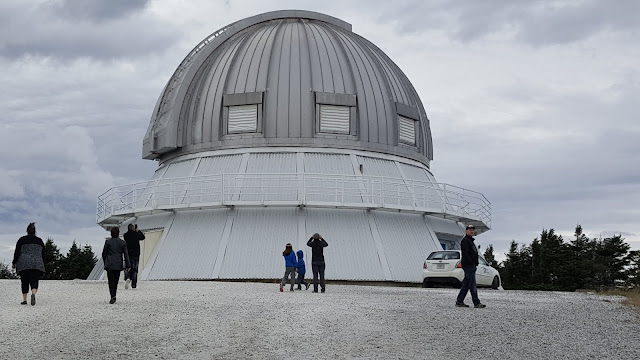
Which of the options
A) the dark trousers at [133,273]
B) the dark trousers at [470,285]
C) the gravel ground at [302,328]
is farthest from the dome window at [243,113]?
the dark trousers at [470,285]

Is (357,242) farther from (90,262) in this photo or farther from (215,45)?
(90,262)

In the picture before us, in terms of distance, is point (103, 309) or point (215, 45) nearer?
point (103, 309)

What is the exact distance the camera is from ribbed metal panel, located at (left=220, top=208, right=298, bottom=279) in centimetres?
2659

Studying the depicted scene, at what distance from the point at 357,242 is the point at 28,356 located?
684 inches

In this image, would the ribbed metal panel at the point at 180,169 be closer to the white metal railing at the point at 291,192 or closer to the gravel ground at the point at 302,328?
the white metal railing at the point at 291,192

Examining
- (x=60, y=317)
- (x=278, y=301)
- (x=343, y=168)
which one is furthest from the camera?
(x=343, y=168)

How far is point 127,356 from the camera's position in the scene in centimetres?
1143

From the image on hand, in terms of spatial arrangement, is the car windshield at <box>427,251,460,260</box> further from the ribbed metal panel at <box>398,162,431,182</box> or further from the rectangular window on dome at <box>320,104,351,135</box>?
the rectangular window on dome at <box>320,104,351,135</box>

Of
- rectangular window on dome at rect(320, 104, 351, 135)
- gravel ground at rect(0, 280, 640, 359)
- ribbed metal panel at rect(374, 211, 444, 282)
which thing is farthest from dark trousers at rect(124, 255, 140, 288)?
rectangular window on dome at rect(320, 104, 351, 135)

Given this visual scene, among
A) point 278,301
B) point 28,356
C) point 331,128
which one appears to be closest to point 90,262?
point 331,128

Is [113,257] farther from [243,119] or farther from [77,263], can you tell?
[77,263]

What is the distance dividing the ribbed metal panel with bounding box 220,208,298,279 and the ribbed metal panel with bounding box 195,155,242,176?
6.67 ft

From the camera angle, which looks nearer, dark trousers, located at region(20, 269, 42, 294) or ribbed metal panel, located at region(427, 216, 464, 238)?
dark trousers, located at region(20, 269, 42, 294)

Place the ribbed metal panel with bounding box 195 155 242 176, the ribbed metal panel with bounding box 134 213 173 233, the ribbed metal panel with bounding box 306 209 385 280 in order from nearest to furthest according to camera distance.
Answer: the ribbed metal panel with bounding box 306 209 385 280 → the ribbed metal panel with bounding box 134 213 173 233 → the ribbed metal panel with bounding box 195 155 242 176
